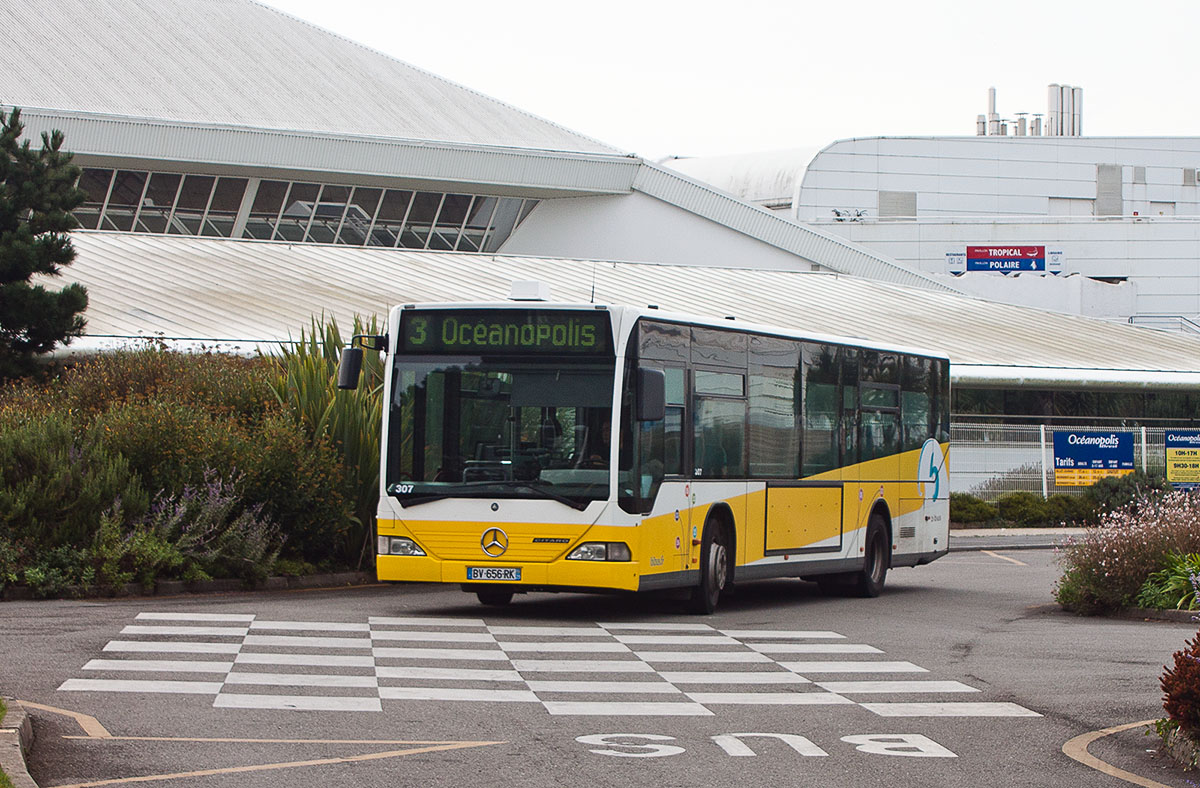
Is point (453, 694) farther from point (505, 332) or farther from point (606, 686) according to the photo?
point (505, 332)

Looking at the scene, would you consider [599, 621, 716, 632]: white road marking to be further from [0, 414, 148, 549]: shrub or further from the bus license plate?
[0, 414, 148, 549]: shrub

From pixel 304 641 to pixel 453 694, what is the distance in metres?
3.01

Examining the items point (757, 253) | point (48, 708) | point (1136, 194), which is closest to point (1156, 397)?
point (757, 253)

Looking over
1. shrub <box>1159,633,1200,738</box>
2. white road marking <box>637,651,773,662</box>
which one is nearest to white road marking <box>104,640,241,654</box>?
white road marking <box>637,651,773,662</box>

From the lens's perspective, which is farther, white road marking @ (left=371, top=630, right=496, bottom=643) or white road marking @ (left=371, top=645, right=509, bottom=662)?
white road marking @ (left=371, top=630, right=496, bottom=643)

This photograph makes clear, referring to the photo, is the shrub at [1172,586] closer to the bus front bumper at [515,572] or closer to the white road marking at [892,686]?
the bus front bumper at [515,572]

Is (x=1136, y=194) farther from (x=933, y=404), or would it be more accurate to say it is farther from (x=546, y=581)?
(x=546, y=581)

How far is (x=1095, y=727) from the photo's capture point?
33.0 feet

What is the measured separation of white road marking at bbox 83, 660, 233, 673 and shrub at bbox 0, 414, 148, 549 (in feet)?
20.2

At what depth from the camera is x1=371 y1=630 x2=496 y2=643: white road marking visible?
1404cm

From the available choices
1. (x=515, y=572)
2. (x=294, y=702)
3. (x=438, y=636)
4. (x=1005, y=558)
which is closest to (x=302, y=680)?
(x=294, y=702)

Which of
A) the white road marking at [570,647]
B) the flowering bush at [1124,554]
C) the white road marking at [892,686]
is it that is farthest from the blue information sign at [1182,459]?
the white road marking at [892,686]

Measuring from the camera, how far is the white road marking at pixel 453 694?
1075 centimetres

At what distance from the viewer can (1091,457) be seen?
132ft
